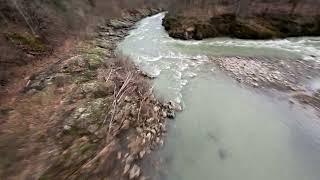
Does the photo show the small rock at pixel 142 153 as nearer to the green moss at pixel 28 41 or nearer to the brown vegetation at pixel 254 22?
the green moss at pixel 28 41

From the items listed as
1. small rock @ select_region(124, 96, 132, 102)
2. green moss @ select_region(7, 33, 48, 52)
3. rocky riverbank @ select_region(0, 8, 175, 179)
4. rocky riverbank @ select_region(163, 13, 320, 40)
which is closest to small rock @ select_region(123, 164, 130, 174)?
rocky riverbank @ select_region(0, 8, 175, 179)

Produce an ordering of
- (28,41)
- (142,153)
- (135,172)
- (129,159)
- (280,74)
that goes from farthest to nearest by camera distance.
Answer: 1. (28,41)
2. (280,74)
3. (142,153)
4. (129,159)
5. (135,172)

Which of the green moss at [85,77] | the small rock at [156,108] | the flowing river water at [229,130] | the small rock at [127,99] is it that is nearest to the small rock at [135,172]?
the flowing river water at [229,130]

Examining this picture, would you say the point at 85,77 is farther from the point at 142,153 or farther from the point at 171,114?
the point at 142,153

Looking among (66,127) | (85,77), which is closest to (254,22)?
(85,77)

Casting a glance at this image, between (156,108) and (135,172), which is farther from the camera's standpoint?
(156,108)

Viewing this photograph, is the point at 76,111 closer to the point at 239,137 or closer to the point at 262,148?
the point at 239,137
